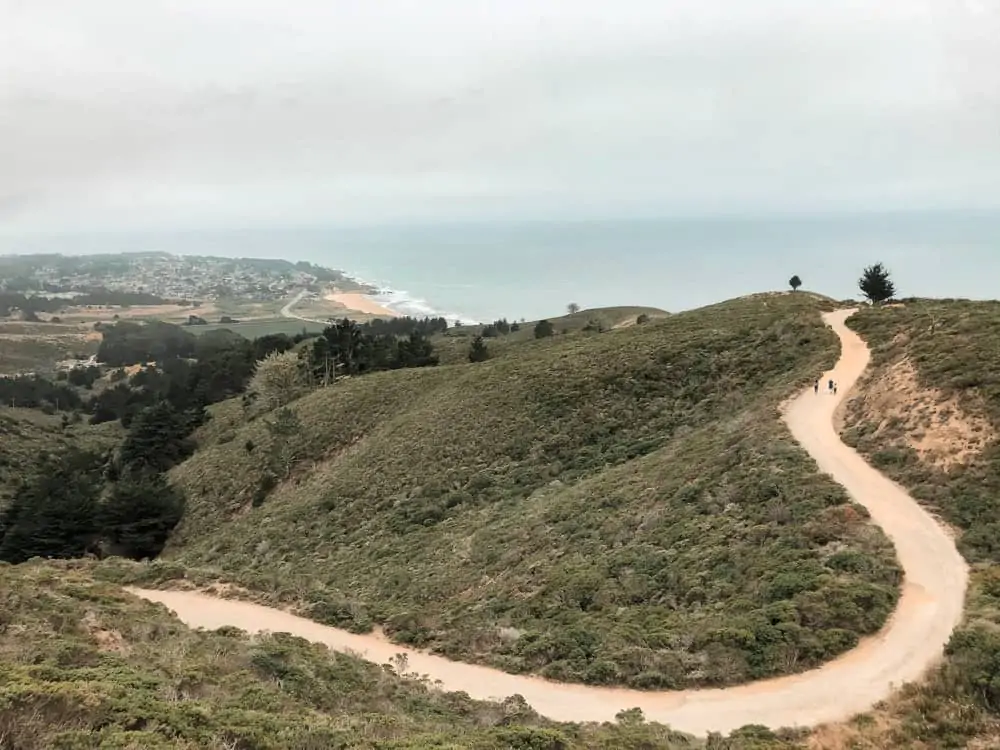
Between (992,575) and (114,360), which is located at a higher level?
(992,575)

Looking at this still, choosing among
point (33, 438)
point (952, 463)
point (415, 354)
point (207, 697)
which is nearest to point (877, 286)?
point (952, 463)

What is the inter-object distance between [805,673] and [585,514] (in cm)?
1137

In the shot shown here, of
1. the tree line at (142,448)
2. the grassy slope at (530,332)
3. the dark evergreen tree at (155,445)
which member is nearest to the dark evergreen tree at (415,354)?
the tree line at (142,448)

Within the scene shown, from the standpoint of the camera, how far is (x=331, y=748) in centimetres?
773

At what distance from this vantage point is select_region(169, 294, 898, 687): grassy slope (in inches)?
515

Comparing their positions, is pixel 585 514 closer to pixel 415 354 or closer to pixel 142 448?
pixel 142 448

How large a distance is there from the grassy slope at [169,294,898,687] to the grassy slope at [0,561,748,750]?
2639 mm

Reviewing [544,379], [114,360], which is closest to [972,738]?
[544,379]

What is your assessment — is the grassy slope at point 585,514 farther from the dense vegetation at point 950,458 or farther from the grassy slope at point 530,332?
the grassy slope at point 530,332

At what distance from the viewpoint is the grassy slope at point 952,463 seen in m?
8.95

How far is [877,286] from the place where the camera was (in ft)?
174

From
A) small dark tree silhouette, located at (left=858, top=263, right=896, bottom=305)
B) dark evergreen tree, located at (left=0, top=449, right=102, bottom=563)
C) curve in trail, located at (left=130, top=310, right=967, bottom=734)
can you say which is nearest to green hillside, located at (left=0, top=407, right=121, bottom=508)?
dark evergreen tree, located at (left=0, top=449, right=102, bottom=563)

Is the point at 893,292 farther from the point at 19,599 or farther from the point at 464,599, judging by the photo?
the point at 19,599

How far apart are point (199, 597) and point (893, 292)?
56913mm
